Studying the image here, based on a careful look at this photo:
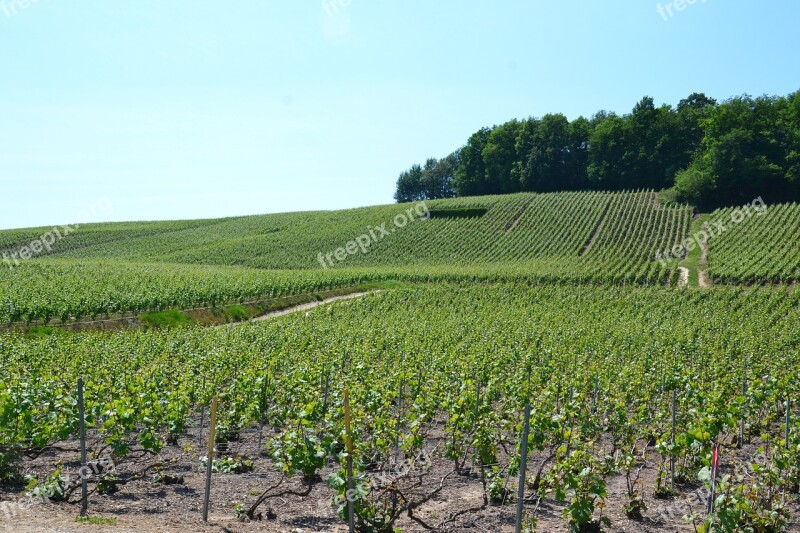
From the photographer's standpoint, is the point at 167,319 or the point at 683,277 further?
the point at 683,277

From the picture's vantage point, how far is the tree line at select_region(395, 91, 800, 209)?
67438 mm

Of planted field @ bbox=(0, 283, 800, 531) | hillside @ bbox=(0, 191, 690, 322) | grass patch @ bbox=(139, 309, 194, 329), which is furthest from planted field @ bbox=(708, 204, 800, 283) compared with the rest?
grass patch @ bbox=(139, 309, 194, 329)

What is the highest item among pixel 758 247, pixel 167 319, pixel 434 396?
pixel 434 396

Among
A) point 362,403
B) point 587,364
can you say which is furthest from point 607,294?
point 362,403

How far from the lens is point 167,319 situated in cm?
3372

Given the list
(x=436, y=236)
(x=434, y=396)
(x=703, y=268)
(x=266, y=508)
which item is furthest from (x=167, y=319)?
(x=436, y=236)

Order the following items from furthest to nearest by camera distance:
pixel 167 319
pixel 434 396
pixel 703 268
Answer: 1. pixel 703 268
2. pixel 167 319
3. pixel 434 396

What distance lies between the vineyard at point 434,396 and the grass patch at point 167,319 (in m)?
1.30

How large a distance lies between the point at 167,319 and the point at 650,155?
7318 cm

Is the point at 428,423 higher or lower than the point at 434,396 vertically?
lower

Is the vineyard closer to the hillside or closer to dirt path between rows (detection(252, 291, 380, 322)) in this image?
the hillside

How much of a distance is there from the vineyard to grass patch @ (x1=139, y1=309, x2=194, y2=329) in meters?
1.30

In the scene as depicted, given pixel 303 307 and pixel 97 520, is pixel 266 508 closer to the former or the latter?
pixel 97 520

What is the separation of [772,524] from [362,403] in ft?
24.0
